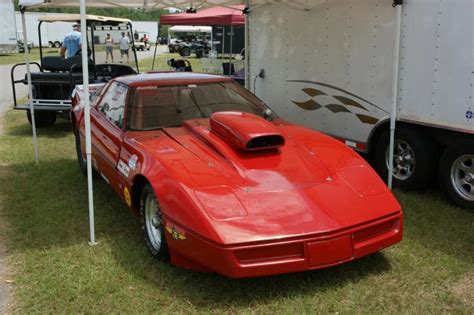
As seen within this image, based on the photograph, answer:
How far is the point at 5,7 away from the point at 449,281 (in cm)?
3475

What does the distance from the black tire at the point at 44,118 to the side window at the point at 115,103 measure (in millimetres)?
4951

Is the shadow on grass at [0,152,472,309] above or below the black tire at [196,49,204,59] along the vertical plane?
below

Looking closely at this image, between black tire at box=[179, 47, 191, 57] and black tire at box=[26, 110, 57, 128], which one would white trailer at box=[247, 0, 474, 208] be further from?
black tire at box=[179, 47, 191, 57]

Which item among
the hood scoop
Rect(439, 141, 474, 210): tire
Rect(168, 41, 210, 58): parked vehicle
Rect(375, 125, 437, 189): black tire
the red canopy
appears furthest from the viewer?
Rect(168, 41, 210, 58): parked vehicle

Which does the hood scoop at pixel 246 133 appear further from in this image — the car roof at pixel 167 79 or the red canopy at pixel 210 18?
the red canopy at pixel 210 18

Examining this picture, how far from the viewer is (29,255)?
4.14m

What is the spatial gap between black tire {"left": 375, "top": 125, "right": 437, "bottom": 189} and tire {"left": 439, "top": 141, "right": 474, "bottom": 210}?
0.21 metres

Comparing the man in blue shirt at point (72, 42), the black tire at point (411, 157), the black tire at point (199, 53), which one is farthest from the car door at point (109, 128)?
the black tire at point (199, 53)

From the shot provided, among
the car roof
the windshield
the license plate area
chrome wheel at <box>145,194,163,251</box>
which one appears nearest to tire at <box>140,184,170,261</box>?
chrome wheel at <box>145,194,163,251</box>

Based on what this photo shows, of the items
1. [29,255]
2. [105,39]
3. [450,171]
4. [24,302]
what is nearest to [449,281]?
[450,171]

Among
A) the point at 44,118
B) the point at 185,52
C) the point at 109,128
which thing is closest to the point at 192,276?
the point at 109,128

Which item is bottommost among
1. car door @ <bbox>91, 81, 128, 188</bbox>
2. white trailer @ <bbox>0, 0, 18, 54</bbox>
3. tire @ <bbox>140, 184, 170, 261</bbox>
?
tire @ <bbox>140, 184, 170, 261</bbox>

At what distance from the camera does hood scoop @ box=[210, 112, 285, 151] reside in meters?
3.86

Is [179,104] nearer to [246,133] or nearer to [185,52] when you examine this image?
[246,133]
